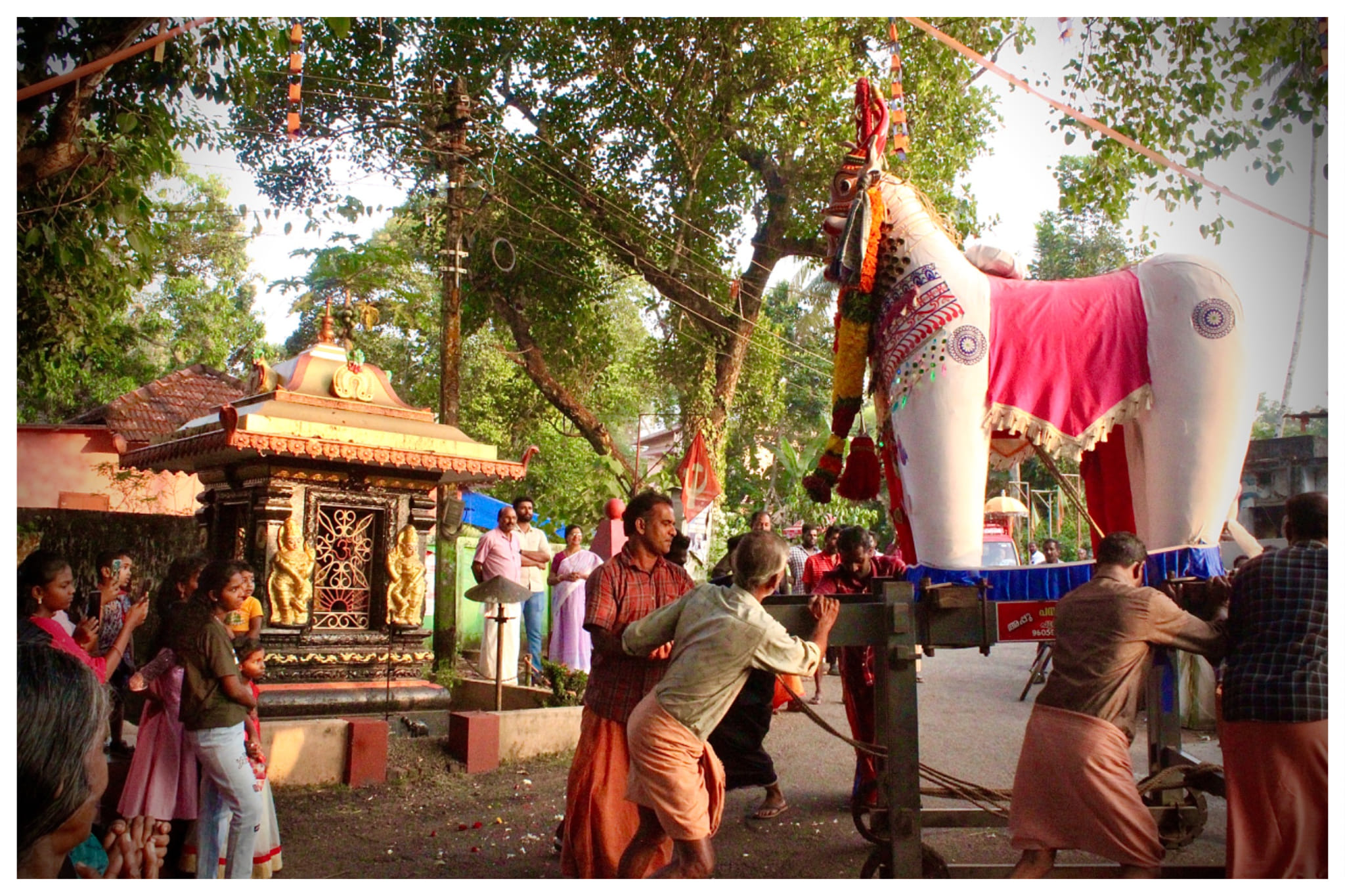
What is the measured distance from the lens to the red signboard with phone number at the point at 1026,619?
3.99m

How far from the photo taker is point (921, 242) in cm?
426

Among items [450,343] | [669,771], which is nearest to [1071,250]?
[450,343]

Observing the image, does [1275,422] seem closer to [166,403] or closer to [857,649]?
[857,649]

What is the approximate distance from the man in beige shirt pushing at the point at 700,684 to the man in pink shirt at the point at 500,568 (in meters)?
5.30

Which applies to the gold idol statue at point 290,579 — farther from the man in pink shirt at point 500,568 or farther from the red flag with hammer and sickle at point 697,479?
the red flag with hammer and sickle at point 697,479

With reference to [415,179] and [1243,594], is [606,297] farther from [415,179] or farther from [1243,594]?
[1243,594]

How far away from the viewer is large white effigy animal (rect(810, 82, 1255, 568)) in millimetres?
4047

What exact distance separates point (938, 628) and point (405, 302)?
15.8 meters

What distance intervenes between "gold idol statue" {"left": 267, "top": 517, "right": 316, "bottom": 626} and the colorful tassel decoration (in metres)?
3.95

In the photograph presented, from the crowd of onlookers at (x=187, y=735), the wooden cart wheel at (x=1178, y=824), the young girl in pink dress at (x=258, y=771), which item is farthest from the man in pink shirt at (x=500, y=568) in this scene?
the wooden cart wheel at (x=1178, y=824)

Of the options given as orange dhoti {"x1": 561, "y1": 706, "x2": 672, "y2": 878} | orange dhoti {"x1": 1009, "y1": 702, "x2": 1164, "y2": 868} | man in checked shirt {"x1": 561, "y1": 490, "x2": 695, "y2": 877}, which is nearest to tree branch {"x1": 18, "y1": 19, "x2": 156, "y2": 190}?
man in checked shirt {"x1": 561, "y1": 490, "x2": 695, "y2": 877}

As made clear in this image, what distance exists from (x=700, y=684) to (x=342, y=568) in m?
4.70

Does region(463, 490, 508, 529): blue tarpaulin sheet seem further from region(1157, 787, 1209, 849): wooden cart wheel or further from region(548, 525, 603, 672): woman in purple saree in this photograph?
region(1157, 787, 1209, 849): wooden cart wheel

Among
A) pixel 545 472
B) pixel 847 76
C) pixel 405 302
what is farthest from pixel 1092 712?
pixel 405 302
